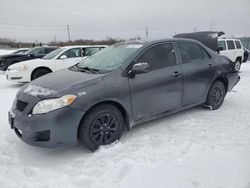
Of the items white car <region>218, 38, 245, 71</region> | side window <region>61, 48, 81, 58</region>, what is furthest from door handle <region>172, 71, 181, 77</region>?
white car <region>218, 38, 245, 71</region>

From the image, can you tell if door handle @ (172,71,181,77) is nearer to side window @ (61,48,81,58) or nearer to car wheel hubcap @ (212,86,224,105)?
car wheel hubcap @ (212,86,224,105)

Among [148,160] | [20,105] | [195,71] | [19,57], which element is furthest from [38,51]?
[148,160]

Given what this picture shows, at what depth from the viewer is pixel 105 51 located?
13.0 ft

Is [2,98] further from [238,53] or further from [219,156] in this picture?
[238,53]

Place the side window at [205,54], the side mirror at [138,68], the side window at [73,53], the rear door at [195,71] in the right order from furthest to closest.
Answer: the side window at [73,53]
the side window at [205,54]
the rear door at [195,71]
the side mirror at [138,68]

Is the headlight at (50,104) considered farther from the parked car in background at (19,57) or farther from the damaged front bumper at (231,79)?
the parked car in background at (19,57)

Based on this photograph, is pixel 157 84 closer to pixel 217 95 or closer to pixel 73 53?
pixel 217 95

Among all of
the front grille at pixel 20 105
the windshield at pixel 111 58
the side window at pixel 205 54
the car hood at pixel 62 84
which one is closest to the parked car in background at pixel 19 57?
the windshield at pixel 111 58

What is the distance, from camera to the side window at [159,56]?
3350 millimetres

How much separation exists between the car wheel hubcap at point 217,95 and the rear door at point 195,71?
1.04 feet

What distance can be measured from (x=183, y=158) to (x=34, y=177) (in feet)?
6.11

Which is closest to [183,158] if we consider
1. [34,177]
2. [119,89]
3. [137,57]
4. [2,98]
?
[119,89]

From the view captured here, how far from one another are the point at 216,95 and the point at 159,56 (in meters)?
1.83

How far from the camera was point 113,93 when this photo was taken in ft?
9.38
